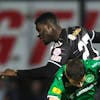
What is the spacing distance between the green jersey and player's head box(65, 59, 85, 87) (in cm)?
9

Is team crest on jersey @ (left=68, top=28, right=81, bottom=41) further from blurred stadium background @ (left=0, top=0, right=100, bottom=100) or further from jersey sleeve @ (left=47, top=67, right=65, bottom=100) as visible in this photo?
blurred stadium background @ (left=0, top=0, right=100, bottom=100)

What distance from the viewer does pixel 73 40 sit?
20.7 feet

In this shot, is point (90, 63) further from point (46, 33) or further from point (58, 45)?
point (46, 33)

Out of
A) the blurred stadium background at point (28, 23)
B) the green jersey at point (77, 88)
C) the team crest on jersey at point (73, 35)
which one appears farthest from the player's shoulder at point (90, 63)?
the blurred stadium background at point (28, 23)

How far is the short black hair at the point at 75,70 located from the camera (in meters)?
5.70

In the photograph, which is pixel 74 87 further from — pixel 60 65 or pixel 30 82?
pixel 30 82

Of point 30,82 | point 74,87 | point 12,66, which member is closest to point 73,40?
point 74,87

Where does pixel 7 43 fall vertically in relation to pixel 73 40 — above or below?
below

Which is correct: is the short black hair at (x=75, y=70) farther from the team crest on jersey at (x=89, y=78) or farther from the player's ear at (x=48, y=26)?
the player's ear at (x=48, y=26)

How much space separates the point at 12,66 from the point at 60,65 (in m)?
3.95

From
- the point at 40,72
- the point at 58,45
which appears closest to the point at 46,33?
the point at 58,45

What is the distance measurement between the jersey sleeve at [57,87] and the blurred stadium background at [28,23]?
→ 165 inches

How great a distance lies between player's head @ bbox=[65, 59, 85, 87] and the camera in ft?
18.7

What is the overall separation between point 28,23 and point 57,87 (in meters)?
4.39
